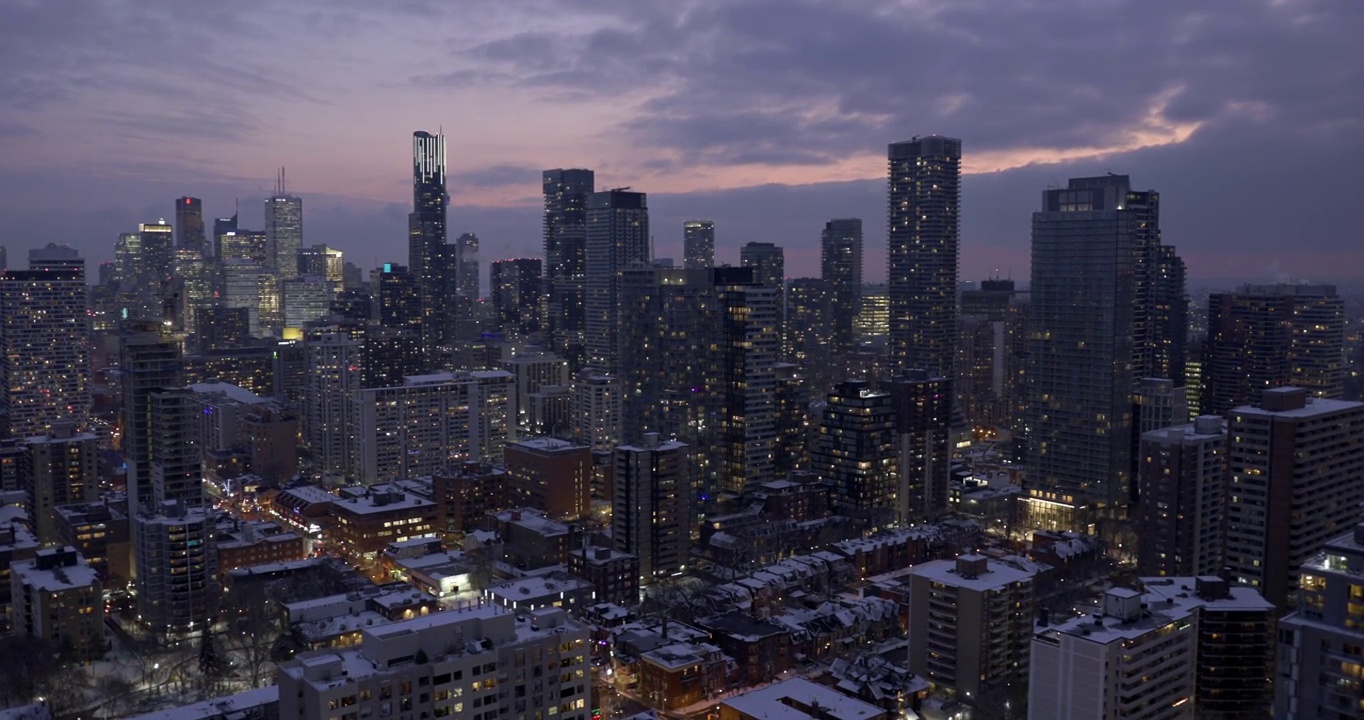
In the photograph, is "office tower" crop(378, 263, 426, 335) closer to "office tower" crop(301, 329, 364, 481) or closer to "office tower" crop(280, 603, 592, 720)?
"office tower" crop(301, 329, 364, 481)

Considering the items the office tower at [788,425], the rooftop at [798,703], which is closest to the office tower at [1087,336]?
the office tower at [788,425]

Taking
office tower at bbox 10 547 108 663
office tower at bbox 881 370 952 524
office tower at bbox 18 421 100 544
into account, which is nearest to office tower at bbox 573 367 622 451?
office tower at bbox 881 370 952 524

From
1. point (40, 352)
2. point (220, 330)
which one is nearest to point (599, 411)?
point (40, 352)

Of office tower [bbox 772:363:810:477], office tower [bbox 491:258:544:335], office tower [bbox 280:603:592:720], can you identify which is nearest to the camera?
office tower [bbox 280:603:592:720]

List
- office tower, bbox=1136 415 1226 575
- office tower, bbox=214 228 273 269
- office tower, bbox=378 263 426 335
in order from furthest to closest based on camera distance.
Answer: office tower, bbox=214 228 273 269, office tower, bbox=378 263 426 335, office tower, bbox=1136 415 1226 575

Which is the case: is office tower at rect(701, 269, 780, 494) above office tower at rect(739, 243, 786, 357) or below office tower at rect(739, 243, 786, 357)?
below

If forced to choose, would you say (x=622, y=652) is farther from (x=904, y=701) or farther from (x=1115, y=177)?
(x=1115, y=177)

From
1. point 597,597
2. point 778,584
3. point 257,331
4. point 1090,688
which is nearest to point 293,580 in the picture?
point 597,597
